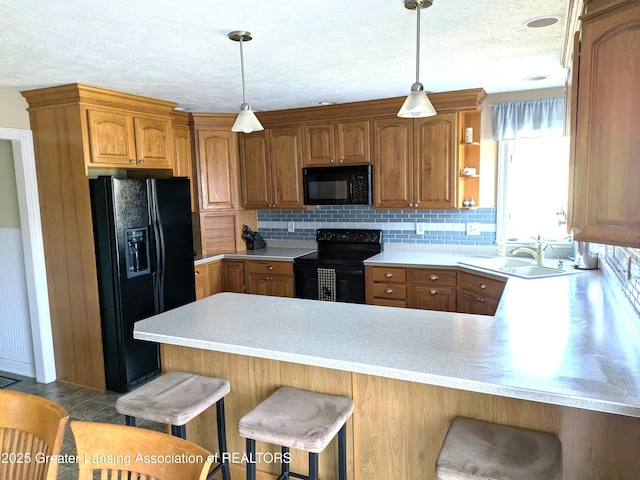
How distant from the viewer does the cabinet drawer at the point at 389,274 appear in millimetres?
3973

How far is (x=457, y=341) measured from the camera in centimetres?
186

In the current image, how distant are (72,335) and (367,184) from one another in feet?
9.25

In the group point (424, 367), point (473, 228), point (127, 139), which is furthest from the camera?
point (473, 228)

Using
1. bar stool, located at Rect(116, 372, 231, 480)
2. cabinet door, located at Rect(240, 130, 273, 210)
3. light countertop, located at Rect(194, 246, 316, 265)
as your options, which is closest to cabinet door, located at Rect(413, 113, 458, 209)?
light countertop, located at Rect(194, 246, 316, 265)

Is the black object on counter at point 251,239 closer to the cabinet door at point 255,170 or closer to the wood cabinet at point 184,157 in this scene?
the cabinet door at point 255,170

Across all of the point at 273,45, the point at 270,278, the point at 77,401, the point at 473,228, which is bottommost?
the point at 77,401

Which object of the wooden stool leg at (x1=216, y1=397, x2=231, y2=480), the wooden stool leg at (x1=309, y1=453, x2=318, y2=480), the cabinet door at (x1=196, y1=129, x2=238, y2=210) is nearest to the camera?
the wooden stool leg at (x1=309, y1=453, x2=318, y2=480)

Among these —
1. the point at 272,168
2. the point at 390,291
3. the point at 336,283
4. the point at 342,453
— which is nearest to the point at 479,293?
→ the point at 390,291

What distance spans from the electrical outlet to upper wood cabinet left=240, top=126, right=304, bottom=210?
1.64 metres

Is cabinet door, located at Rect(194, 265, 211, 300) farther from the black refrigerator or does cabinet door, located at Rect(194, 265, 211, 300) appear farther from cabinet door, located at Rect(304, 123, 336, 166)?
cabinet door, located at Rect(304, 123, 336, 166)

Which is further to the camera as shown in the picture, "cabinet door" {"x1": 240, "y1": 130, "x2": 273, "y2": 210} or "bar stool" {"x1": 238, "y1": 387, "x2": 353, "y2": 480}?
"cabinet door" {"x1": 240, "y1": 130, "x2": 273, "y2": 210}

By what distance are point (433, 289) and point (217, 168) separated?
249 centimetres

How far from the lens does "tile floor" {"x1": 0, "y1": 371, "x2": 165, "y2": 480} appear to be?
2.97 m

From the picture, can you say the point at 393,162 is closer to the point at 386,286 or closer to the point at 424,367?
the point at 386,286
